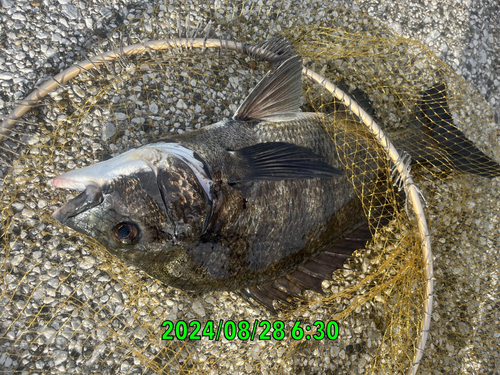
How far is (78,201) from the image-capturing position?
1957 mm

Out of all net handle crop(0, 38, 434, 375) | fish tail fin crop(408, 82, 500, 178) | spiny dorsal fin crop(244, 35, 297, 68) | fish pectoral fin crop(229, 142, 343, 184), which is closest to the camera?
fish pectoral fin crop(229, 142, 343, 184)

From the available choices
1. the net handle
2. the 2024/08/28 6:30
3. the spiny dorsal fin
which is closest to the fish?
the net handle

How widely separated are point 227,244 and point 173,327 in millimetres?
1247

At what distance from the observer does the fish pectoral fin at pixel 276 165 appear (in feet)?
7.63

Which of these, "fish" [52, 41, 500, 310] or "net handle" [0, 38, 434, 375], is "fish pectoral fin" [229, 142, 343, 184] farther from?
"net handle" [0, 38, 434, 375]

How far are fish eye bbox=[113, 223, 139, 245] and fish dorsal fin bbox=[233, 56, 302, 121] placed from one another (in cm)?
122

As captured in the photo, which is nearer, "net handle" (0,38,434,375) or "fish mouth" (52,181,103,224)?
"fish mouth" (52,181,103,224)

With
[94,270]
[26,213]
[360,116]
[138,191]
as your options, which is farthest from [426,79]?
[26,213]

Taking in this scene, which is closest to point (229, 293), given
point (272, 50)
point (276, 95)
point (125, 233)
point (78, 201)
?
point (125, 233)

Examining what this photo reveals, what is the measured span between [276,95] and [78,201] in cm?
170

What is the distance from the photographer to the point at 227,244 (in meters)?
2.32

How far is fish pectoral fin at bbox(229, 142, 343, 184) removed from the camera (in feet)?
7.63

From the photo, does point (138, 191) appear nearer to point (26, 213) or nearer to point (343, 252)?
point (26, 213)

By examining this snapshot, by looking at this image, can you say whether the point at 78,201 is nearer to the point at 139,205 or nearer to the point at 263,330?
the point at 139,205
